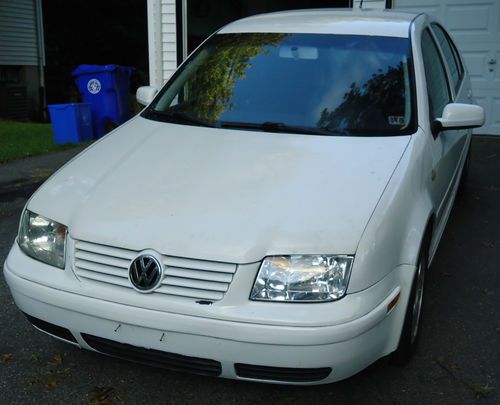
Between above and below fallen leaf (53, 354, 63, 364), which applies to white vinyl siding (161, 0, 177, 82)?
above

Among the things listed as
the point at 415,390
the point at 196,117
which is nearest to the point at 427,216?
the point at 415,390

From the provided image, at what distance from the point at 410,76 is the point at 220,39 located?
1.36m

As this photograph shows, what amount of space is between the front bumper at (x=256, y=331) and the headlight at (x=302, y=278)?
1.5 inches

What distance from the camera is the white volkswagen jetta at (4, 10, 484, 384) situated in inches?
88.9

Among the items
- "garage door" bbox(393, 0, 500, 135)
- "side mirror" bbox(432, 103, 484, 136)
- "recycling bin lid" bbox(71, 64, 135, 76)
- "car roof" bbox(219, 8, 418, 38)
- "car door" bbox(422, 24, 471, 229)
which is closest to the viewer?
"side mirror" bbox(432, 103, 484, 136)

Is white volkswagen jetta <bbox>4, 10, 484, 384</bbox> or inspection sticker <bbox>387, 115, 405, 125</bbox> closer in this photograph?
white volkswagen jetta <bbox>4, 10, 484, 384</bbox>

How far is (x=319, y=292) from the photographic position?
7.43ft

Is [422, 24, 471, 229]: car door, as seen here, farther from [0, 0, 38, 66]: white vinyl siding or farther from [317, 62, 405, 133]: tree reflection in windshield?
[0, 0, 38, 66]: white vinyl siding

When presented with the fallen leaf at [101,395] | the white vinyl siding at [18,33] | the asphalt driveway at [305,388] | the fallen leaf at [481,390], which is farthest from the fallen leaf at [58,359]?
the white vinyl siding at [18,33]

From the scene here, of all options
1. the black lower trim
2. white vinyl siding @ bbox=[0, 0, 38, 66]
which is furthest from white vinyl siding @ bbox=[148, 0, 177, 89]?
white vinyl siding @ bbox=[0, 0, 38, 66]

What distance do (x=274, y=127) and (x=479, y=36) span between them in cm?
652

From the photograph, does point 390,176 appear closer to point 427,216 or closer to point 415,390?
point 427,216

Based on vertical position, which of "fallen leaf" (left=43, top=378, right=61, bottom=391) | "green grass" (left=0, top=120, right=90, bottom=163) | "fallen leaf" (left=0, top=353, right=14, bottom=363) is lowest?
"green grass" (left=0, top=120, right=90, bottom=163)

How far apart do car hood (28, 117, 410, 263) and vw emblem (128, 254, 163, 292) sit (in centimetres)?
5
